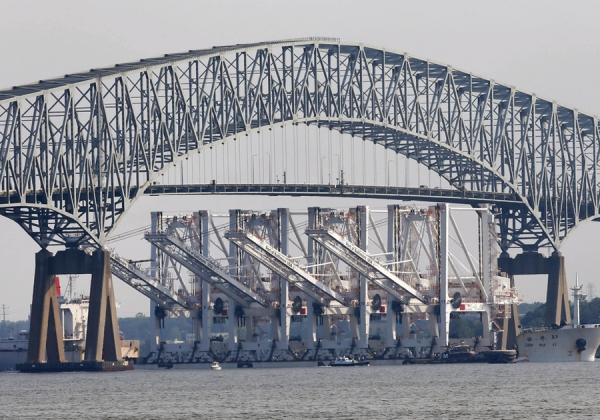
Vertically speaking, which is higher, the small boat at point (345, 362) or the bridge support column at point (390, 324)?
the bridge support column at point (390, 324)

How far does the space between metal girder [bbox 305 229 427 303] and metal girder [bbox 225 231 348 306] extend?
12.8 feet

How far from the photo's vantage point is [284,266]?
18325 cm

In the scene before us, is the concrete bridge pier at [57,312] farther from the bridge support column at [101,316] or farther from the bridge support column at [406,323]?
the bridge support column at [406,323]

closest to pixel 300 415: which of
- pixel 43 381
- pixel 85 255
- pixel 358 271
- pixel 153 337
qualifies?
pixel 43 381

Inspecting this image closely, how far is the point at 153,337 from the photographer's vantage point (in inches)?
7628

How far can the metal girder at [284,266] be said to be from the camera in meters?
180

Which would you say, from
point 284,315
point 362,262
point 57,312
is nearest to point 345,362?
point 362,262

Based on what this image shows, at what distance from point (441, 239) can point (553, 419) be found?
7564cm

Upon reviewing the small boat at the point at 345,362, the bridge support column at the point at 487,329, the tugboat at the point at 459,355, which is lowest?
the small boat at the point at 345,362

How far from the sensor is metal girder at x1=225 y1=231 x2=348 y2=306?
17988cm

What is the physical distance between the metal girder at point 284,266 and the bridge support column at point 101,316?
2191cm

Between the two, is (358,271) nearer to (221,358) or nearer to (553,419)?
(221,358)

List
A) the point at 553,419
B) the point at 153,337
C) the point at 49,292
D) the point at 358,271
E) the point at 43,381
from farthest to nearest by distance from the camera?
the point at 153,337
the point at 358,271
the point at 49,292
the point at 43,381
the point at 553,419

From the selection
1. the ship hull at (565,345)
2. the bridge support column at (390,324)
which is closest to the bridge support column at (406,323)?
the bridge support column at (390,324)
